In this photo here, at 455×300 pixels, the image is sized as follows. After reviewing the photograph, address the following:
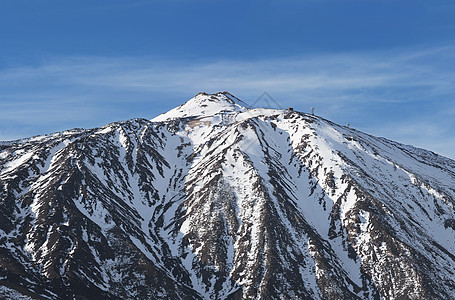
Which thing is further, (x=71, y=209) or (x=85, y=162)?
(x=85, y=162)

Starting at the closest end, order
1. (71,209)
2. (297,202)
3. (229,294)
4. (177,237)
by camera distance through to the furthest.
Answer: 1. (229,294)
2. (71,209)
3. (177,237)
4. (297,202)

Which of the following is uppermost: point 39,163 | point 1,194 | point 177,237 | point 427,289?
point 39,163

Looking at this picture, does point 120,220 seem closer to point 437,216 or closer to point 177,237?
point 177,237

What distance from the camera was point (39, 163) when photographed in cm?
18600

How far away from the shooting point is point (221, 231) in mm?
162000

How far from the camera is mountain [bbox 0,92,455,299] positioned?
137250 mm

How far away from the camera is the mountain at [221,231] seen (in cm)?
13725

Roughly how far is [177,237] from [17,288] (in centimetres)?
6026

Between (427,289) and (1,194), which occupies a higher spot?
(1,194)

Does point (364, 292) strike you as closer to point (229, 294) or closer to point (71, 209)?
point (229, 294)

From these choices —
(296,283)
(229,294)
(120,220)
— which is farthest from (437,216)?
(120,220)

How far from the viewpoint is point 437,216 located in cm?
18212

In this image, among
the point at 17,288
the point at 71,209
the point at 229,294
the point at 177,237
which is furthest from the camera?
the point at 177,237

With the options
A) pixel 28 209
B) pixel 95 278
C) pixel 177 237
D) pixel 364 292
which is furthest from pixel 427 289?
pixel 28 209
